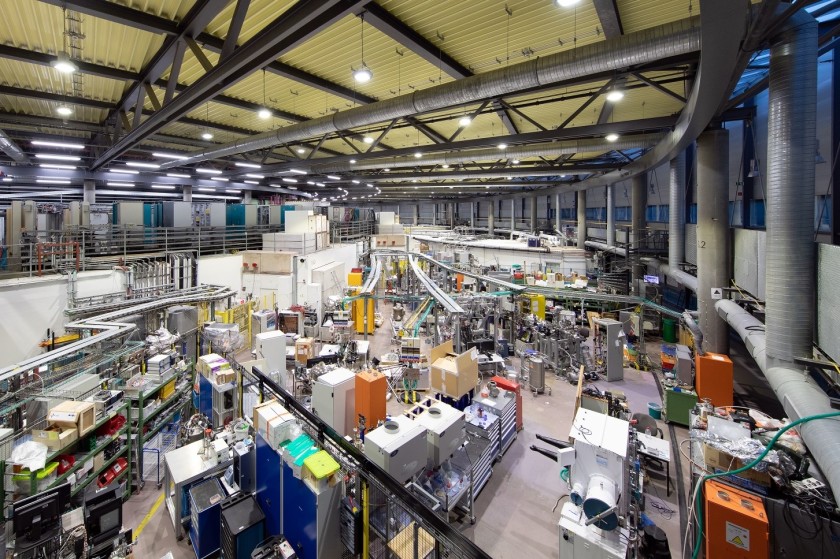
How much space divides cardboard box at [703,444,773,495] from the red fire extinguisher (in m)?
7.57

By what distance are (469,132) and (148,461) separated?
34.8 ft

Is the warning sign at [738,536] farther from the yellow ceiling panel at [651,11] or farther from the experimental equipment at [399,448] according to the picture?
the yellow ceiling panel at [651,11]

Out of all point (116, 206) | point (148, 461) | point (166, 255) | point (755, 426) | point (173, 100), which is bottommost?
point (148, 461)

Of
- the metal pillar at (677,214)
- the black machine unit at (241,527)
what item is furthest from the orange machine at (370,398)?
the metal pillar at (677,214)

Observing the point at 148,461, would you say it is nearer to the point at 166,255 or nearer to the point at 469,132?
the point at 166,255

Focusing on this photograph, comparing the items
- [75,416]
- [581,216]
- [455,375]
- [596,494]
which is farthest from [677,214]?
[75,416]

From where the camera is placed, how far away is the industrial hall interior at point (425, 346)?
3.52m

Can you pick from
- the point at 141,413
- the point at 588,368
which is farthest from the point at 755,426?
the point at 141,413

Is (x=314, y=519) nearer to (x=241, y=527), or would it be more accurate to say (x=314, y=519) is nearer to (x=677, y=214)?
(x=241, y=527)

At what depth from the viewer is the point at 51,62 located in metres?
5.41

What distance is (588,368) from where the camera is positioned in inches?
391

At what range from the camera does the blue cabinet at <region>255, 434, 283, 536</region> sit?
A: 370 centimetres

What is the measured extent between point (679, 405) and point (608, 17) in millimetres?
6858

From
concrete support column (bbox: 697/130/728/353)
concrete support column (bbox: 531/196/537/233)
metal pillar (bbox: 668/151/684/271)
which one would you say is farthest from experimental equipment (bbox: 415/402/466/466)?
concrete support column (bbox: 531/196/537/233)
